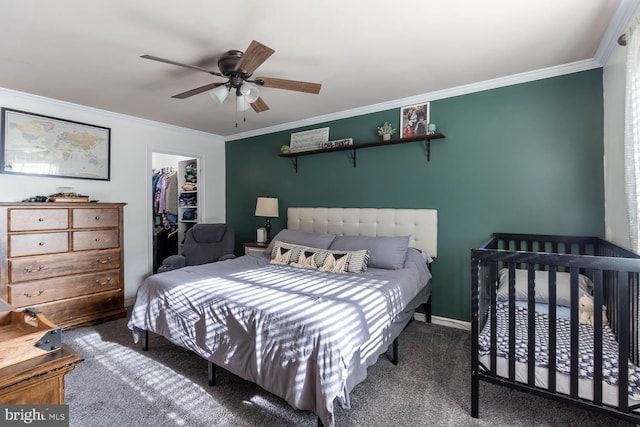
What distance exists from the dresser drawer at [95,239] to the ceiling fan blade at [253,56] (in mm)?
2503

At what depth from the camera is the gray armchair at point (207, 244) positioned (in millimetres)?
3898

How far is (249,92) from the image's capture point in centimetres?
231

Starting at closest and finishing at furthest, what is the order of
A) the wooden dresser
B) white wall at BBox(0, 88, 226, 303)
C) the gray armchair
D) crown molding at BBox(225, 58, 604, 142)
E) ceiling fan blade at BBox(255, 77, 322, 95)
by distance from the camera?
1. ceiling fan blade at BBox(255, 77, 322, 95)
2. crown molding at BBox(225, 58, 604, 142)
3. the wooden dresser
4. white wall at BBox(0, 88, 226, 303)
5. the gray armchair

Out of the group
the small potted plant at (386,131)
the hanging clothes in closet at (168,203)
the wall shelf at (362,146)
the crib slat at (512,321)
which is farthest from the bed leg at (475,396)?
the hanging clothes in closet at (168,203)

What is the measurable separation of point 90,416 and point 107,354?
0.86 m

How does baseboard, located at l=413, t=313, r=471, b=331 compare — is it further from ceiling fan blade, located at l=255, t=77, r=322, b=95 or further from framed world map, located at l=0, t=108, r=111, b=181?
framed world map, located at l=0, t=108, r=111, b=181

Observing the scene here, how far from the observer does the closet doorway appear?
5.17m

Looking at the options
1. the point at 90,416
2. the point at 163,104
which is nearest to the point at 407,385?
the point at 90,416

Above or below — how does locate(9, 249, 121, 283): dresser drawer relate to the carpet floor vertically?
above

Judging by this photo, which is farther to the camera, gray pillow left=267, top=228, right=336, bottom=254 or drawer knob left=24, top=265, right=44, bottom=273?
gray pillow left=267, top=228, right=336, bottom=254

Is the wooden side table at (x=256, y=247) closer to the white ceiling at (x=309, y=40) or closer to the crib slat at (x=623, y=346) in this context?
the white ceiling at (x=309, y=40)

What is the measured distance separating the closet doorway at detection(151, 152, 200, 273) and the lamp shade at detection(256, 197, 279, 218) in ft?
4.88

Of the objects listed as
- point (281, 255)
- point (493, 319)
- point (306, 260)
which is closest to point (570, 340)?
point (493, 319)

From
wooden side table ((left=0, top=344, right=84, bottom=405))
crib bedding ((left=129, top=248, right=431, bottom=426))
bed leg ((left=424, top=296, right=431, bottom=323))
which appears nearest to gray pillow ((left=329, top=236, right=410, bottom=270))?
crib bedding ((left=129, top=248, right=431, bottom=426))
